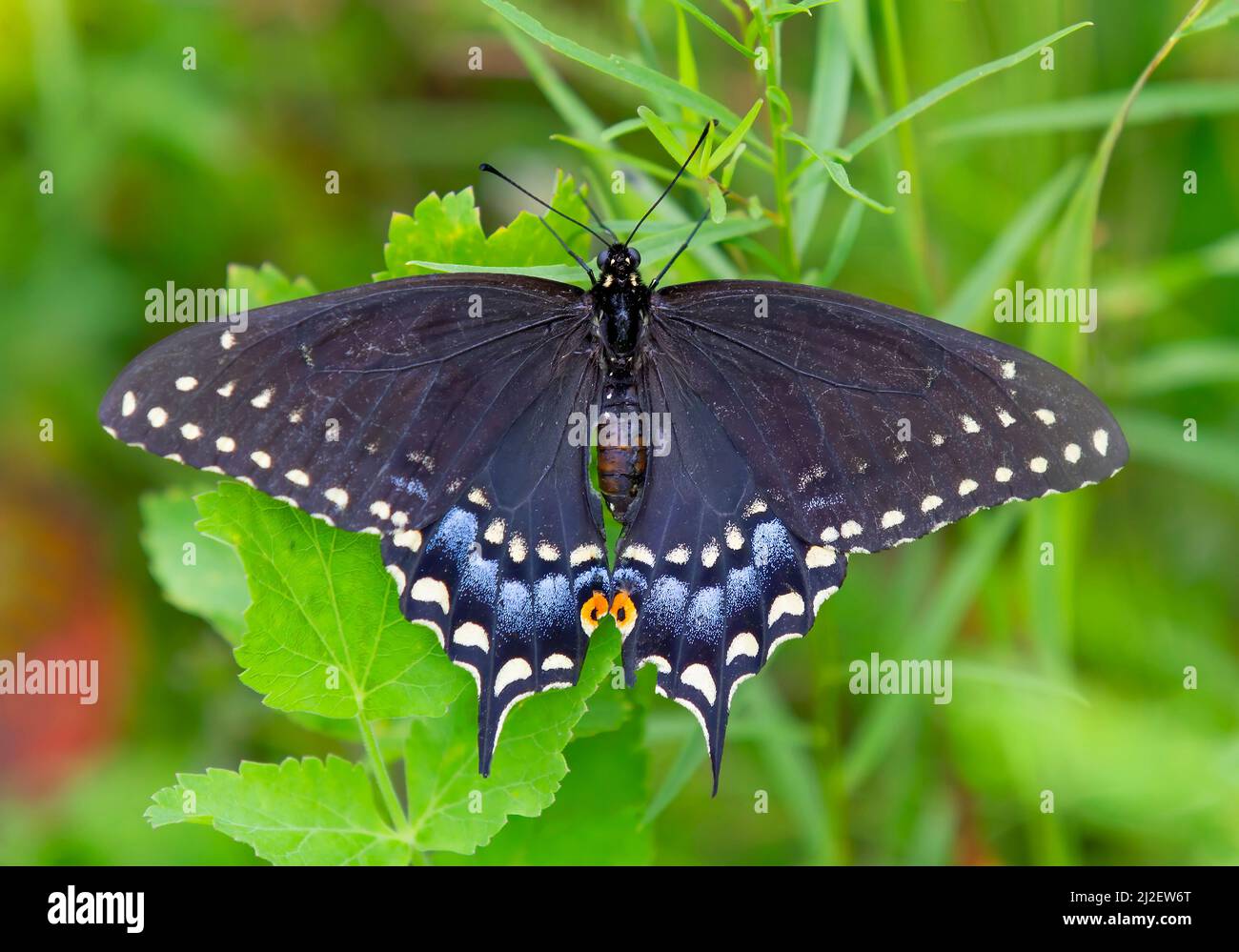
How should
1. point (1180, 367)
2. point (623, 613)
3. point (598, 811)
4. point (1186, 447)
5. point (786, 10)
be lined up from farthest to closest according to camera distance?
point (1186, 447), point (1180, 367), point (598, 811), point (623, 613), point (786, 10)

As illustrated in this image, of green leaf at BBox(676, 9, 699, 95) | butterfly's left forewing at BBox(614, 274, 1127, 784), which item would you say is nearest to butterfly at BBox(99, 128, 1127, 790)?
butterfly's left forewing at BBox(614, 274, 1127, 784)

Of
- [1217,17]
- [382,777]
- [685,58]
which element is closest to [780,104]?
[685,58]

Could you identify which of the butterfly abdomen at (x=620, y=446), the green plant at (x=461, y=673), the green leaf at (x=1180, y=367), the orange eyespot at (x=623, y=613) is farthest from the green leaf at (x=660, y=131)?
the green leaf at (x=1180, y=367)

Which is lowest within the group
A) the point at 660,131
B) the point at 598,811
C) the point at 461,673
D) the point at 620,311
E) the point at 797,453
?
the point at 598,811

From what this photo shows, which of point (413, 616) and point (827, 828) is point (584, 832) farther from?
point (827, 828)

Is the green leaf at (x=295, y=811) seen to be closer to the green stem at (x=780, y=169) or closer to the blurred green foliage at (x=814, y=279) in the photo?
the blurred green foliage at (x=814, y=279)

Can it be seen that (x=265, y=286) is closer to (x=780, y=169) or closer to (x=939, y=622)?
(x=780, y=169)
